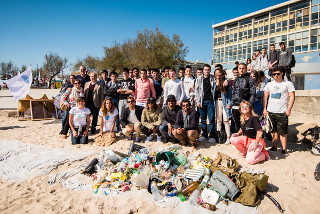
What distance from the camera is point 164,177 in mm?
3514

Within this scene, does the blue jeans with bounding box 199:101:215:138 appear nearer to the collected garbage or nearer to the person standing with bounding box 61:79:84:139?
the collected garbage

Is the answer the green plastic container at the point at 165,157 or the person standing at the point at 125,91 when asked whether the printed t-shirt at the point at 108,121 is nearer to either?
the person standing at the point at 125,91

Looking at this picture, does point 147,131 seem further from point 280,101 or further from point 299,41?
point 299,41

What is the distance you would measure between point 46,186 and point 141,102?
3.25 m

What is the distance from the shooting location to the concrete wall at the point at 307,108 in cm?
679

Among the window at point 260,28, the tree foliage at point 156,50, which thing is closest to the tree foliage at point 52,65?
the tree foliage at point 156,50

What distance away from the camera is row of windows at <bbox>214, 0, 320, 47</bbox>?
24905 mm

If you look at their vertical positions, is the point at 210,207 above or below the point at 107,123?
below

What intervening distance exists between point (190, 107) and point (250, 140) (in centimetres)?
162

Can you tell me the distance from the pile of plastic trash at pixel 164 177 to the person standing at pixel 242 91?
1.60 meters

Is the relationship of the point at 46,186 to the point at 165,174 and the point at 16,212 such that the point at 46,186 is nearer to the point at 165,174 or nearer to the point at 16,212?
the point at 16,212

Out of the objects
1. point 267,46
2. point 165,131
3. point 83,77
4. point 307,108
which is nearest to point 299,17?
point 267,46

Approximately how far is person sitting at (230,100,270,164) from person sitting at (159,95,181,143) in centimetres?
162

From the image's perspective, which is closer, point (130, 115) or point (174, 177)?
point (174, 177)
